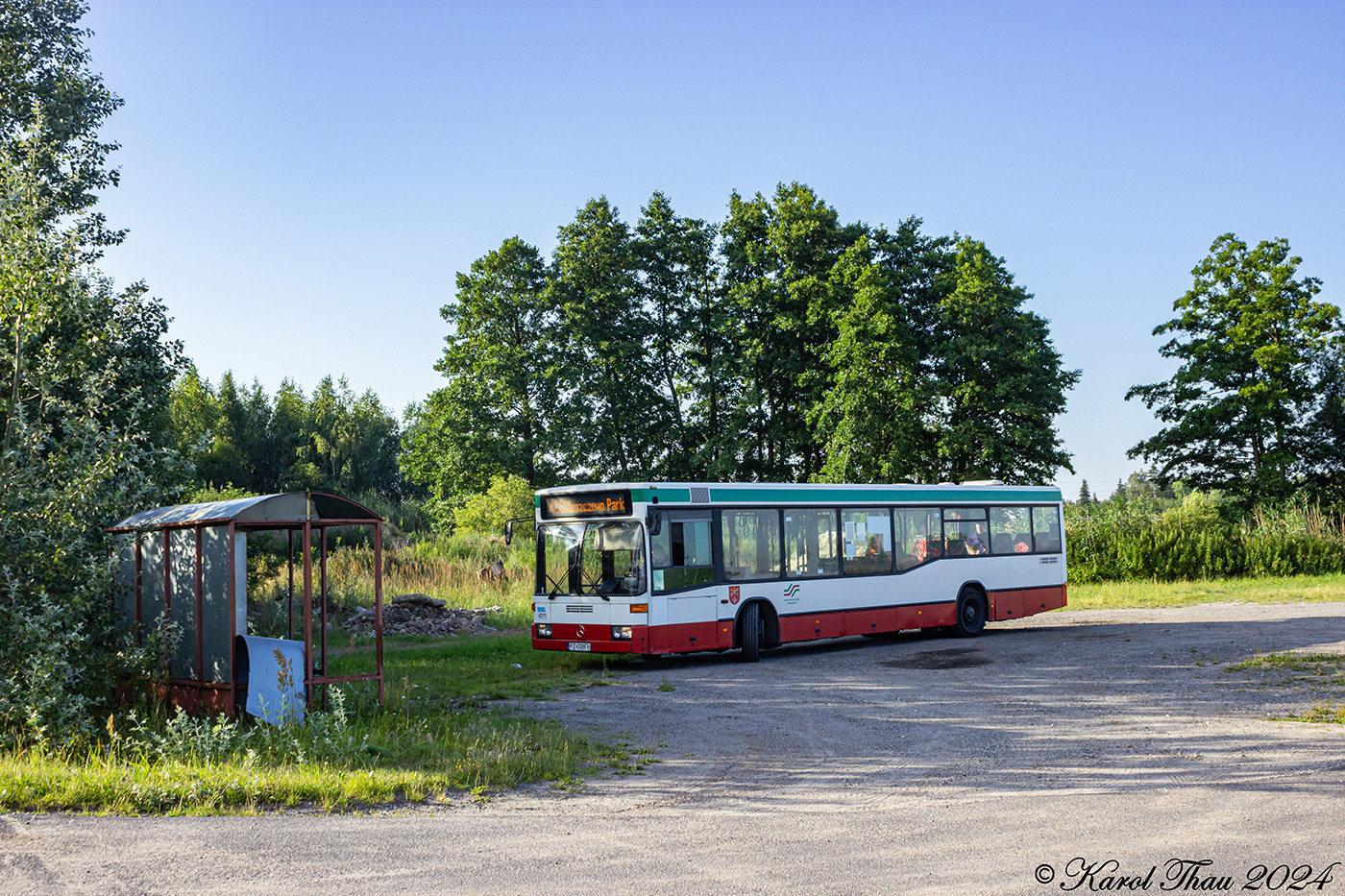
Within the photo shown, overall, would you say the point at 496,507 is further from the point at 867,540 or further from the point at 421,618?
the point at 867,540

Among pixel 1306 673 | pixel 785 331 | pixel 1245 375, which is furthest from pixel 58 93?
pixel 1245 375

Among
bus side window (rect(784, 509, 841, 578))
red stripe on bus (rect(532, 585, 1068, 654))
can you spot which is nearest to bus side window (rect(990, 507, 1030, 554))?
red stripe on bus (rect(532, 585, 1068, 654))

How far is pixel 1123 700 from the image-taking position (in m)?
12.1

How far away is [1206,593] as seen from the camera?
99.1ft

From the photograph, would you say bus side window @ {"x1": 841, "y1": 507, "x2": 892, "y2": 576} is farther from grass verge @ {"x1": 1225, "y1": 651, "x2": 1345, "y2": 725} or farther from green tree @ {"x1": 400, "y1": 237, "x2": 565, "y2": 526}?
green tree @ {"x1": 400, "y1": 237, "x2": 565, "y2": 526}

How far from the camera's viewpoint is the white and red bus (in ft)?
53.8

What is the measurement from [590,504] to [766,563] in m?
3.17

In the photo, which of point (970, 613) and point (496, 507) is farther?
point (496, 507)

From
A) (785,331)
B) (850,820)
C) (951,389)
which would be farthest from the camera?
(785,331)

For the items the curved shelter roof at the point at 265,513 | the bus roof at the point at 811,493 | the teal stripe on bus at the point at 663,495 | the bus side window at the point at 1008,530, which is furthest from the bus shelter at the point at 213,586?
the bus side window at the point at 1008,530

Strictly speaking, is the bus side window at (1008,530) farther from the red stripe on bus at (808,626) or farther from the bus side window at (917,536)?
the bus side window at (917,536)

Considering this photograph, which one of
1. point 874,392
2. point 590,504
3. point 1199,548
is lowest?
point 1199,548

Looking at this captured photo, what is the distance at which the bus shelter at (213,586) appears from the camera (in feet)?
34.6

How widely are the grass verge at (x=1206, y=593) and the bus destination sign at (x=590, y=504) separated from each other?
16.8 m
